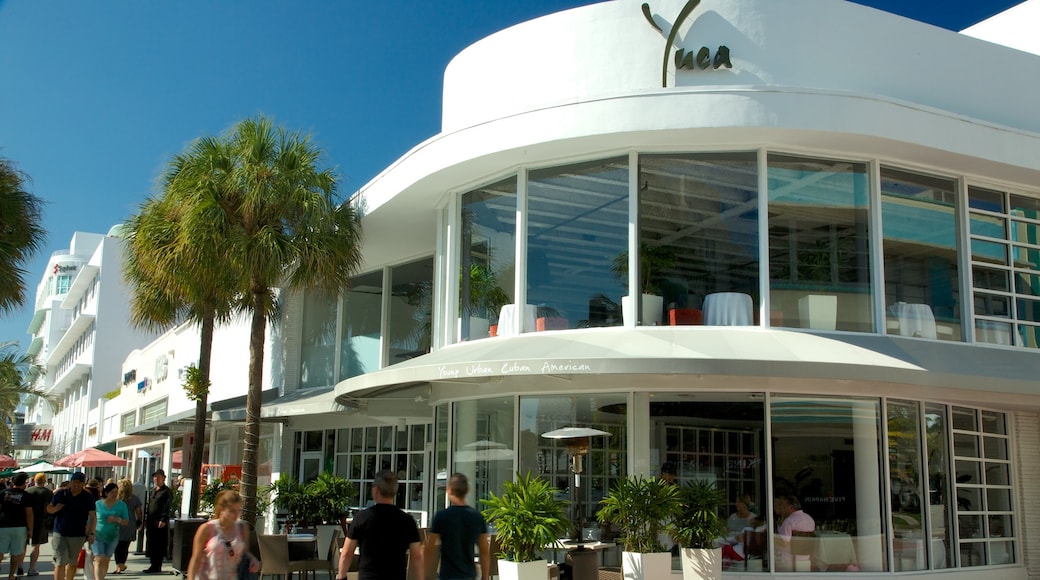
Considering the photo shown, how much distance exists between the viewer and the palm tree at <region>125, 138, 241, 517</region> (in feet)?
53.1

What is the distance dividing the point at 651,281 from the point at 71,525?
331 inches

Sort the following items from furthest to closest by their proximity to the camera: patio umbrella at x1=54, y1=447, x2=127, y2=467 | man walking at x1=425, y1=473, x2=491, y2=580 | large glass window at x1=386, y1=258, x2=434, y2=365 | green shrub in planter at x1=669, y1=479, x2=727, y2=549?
patio umbrella at x1=54, y1=447, x2=127, y2=467, large glass window at x1=386, y1=258, x2=434, y2=365, green shrub in planter at x1=669, y1=479, x2=727, y2=549, man walking at x1=425, y1=473, x2=491, y2=580

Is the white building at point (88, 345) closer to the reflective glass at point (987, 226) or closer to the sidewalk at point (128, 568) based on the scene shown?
the sidewalk at point (128, 568)

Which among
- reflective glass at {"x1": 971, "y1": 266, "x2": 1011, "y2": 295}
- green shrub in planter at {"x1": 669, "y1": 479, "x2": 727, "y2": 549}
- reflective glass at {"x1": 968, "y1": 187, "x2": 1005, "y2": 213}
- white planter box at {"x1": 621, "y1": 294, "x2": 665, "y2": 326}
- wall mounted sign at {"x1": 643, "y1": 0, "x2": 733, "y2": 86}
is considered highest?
wall mounted sign at {"x1": 643, "y1": 0, "x2": 733, "y2": 86}

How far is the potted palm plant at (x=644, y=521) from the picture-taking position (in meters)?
11.4

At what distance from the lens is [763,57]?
13.4 metres

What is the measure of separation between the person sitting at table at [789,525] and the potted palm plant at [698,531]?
0.95 meters

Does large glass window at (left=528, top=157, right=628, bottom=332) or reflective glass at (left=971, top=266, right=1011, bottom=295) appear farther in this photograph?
reflective glass at (left=971, top=266, right=1011, bottom=295)

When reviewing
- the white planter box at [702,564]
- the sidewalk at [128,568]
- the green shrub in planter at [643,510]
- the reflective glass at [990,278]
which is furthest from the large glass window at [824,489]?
the sidewalk at [128,568]

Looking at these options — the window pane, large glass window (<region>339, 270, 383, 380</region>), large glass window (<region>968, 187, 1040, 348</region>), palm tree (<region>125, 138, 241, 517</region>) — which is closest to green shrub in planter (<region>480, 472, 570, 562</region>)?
the window pane

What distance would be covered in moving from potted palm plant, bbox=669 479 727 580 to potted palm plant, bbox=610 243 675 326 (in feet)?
7.79

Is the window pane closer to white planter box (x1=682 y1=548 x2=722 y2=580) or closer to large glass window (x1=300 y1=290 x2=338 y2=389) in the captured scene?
white planter box (x1=682 y1=548 x2=722 y2=580)

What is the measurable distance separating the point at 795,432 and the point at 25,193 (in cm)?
1433

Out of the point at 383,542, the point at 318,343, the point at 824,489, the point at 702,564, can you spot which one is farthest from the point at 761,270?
the point at 318,343
